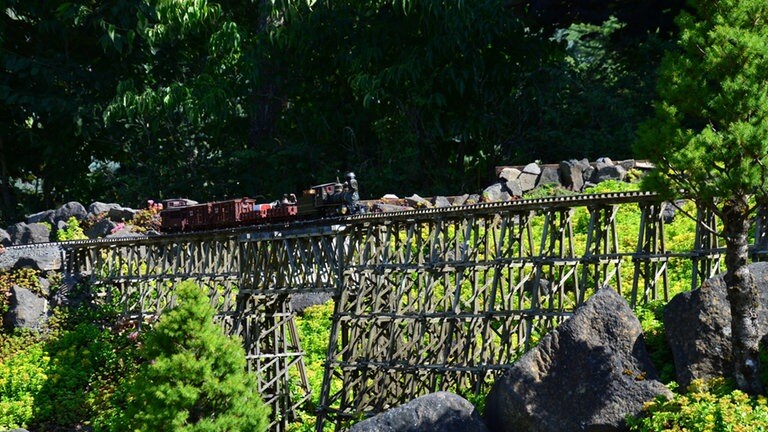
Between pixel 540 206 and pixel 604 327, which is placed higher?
pixel 540 206

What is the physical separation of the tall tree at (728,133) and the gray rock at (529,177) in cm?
1636

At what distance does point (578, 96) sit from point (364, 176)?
7.49 m

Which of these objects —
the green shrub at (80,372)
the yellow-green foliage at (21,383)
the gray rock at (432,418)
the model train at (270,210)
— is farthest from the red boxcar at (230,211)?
the gray rock at (432,418)

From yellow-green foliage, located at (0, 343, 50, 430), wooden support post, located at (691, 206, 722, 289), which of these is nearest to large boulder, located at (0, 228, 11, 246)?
yellow-green foliage, located at (0, 343, 50, 430)

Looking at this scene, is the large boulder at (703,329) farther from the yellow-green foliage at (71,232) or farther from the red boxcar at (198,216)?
the yellow-green foliage at (71,232)

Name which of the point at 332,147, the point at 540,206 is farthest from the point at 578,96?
the point at 540,206

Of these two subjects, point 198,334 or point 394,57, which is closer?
point 198,334

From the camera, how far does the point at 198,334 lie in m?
22.5

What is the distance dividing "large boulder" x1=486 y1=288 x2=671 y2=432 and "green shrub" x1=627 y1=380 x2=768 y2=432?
1.31 ft

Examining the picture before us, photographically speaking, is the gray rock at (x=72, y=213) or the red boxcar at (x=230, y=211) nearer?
the red boxcar at (x=230, y=211)

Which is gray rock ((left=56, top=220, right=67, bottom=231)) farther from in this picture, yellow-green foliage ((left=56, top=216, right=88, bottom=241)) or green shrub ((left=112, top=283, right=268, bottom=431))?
green shrub ((left=112, top=283, right=268, bottom=431))

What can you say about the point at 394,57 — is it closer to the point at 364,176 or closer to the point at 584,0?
the point at 364,176

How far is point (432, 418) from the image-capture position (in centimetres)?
1911

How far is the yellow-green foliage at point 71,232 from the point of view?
3944 cm
